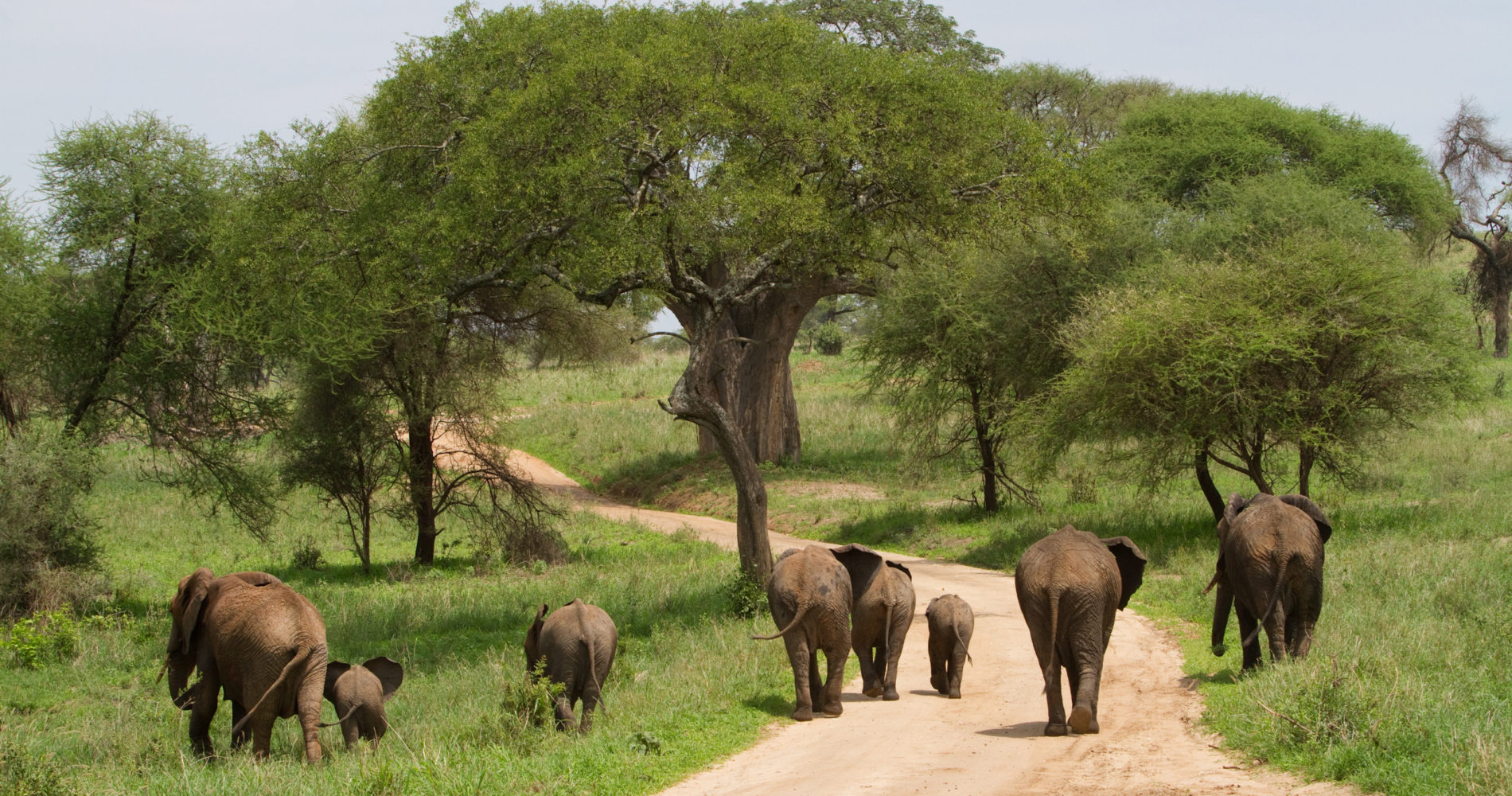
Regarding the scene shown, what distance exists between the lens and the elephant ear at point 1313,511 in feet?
36.5

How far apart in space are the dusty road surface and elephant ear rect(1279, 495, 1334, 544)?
1.95m

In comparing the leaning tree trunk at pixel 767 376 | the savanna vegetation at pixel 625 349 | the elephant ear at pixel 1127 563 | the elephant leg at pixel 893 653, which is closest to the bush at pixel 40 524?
the savanna vegetation at pixel 625 349

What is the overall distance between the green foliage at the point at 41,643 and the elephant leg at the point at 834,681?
10.9 metres

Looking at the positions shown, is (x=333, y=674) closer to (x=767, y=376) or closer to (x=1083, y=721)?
(x=1083, y=721)

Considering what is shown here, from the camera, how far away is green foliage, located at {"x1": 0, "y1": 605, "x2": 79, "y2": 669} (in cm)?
1572

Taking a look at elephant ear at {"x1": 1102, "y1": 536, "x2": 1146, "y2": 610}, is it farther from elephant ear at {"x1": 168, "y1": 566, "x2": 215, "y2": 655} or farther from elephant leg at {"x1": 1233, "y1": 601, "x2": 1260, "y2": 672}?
elephant ear at {"x1": 168, "y1": 566, "x2": 215, "y2": 655}

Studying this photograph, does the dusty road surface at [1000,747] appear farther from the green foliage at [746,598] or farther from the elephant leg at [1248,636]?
the green foliage at [746,598]

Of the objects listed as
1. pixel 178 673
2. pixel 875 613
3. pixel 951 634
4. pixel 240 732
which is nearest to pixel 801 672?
pixel 875 613

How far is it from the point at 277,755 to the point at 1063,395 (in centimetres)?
1498

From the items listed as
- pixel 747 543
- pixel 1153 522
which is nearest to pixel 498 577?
pixel 747 543

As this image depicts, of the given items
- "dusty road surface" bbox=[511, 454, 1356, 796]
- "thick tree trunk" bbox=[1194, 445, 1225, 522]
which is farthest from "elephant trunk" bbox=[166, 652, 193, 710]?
"thick tree trunk" bbox=[1194, 445, 1225, 522]

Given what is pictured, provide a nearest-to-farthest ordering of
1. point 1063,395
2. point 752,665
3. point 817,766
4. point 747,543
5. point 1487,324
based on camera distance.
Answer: point 817,766, point 752,665, point 747,543, point 1063,395, point 1487,324

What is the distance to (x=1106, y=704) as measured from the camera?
10711 mm

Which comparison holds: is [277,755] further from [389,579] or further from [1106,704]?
[389,579]
